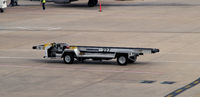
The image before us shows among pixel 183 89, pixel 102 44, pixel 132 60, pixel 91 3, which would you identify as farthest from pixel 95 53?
pixel 91 3

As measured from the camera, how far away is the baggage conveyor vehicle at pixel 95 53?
27.6 m

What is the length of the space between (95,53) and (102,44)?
26.3 ft

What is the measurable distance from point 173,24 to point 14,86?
26420 millimetres

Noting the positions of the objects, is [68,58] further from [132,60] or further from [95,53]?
[132,60]

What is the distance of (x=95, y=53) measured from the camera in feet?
93.4

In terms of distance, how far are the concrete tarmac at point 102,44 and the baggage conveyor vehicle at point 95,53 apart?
447 millimetres

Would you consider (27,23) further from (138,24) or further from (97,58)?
(97,58)

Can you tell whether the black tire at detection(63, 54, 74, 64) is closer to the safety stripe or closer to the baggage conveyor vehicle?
the baggage conveyor vehicle

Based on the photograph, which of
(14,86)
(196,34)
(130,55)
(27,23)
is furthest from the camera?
(27,23)

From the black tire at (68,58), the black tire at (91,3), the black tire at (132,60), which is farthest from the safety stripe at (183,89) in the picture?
the black tire at (91,3)

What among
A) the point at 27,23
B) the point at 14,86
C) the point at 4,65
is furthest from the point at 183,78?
the point at 27,23

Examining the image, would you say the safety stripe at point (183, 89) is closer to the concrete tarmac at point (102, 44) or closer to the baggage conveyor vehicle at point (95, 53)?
the concrete tarmac at point (102, 44)

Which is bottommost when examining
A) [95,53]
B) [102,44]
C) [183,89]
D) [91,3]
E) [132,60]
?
[183,89]

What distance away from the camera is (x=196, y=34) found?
4041cm
